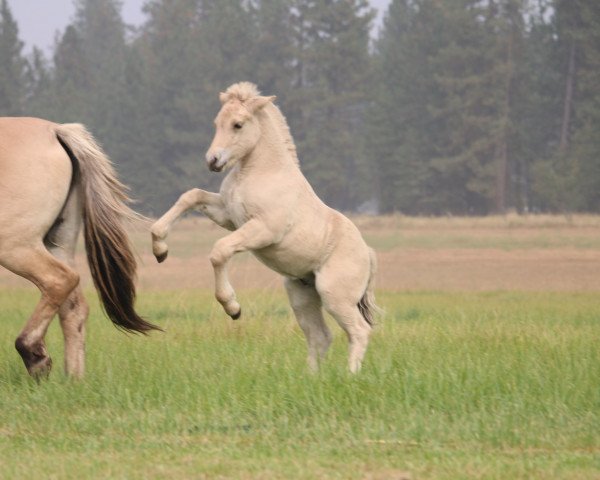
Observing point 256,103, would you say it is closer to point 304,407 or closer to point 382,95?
point 304,407

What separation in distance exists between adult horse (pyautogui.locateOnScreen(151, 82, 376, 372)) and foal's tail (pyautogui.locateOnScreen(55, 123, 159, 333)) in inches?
22.3

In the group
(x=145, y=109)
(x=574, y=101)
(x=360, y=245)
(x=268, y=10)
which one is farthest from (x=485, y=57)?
(x=360, y=245)

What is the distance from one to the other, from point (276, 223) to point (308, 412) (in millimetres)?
1327

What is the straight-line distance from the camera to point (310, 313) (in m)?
7.18

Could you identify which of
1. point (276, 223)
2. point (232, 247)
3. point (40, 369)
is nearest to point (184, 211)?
point (232, 247)

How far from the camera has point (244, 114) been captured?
262 inches

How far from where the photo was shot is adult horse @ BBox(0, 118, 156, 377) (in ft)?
21.4

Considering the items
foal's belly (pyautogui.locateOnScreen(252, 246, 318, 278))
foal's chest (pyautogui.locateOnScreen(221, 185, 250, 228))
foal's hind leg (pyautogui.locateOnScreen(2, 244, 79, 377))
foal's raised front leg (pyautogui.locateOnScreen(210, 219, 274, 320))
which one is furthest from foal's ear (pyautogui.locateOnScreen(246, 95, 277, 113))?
foal's hind leg (pyautogui.locateOnScreen(2, 244, 79, 377))

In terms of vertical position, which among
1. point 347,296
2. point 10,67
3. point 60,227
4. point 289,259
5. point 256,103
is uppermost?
point 10,67

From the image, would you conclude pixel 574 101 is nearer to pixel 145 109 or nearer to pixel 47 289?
pixel 145 109

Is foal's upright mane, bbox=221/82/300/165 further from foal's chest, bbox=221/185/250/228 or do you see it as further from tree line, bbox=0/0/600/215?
tree line, bbox=0/0/600/215

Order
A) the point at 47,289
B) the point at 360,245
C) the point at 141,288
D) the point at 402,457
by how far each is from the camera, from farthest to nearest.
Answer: the point at 141,288, the point at 360,245, the point at 47,289, the point at 402,457

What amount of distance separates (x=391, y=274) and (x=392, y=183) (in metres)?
30.9

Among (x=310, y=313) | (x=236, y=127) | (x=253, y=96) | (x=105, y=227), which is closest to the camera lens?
(x=236, y=127)
